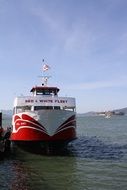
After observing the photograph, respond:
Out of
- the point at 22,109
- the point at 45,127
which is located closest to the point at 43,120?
the point at 45,127

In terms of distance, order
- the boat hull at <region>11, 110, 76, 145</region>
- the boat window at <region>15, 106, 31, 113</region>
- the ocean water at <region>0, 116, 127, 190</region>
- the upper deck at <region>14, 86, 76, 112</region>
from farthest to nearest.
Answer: the boat window at <region>15, 106, 31, 113</region>
the upper deck at <region>14, 86, 76, 112</region>
the boat hull at <region>11, 110, 76, 145</region>
the ocean water at <region>0, 116, 127, 190</region>

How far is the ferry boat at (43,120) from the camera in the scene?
24781mm

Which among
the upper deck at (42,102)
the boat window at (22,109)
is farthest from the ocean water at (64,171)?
the upper deck at (42,102)

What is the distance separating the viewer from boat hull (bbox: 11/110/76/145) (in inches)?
975

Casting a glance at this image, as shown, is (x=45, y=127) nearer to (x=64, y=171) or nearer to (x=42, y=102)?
(x=42, y=102)

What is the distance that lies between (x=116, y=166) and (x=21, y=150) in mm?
9270

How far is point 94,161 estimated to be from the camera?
2378 centimetres

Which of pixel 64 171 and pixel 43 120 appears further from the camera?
pixel 43 120

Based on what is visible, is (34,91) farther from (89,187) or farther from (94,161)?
(89,187)

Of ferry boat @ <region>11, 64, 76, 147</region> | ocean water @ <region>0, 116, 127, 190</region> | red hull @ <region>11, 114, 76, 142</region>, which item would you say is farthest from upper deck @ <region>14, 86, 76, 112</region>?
ocean water @ <region>0, 116, 127, 190</region>

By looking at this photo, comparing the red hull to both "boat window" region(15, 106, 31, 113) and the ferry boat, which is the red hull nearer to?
the ferry boat

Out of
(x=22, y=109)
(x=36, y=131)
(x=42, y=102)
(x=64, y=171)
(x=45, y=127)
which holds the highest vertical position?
(x=42, y=102)

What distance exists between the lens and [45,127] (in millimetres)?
24750

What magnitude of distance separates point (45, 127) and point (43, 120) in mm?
509
